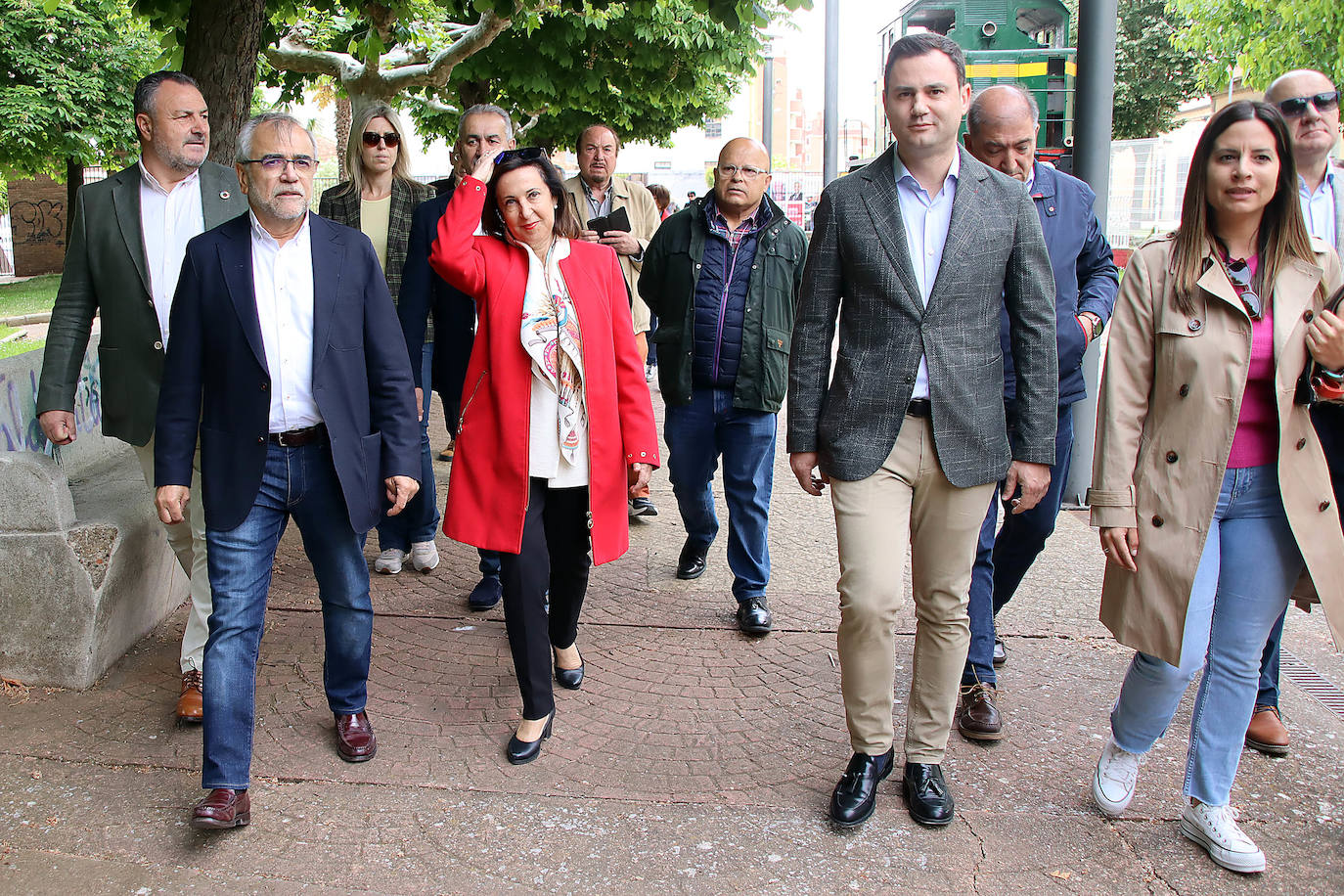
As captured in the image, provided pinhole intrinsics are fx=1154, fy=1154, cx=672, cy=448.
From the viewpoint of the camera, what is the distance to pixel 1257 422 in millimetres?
3186

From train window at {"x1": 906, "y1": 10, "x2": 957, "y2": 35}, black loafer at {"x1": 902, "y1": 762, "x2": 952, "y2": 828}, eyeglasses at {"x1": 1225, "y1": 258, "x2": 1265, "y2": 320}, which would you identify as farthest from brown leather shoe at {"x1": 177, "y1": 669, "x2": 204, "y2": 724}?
train window at {"x1": 906, "y1": 10, "x2": 957, "y2": 35}

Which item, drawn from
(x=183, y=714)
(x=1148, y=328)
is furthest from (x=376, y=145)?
(x=1148, y=328)

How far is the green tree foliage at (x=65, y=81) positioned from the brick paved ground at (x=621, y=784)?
2371cm

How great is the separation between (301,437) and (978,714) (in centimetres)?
244

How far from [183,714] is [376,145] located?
2.70 metres

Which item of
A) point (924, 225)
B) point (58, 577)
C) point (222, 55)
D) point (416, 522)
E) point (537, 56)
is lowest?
point (416, 522)

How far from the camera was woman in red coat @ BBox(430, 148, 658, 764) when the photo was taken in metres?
3.79

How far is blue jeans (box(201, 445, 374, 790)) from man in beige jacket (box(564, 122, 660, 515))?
228 cm

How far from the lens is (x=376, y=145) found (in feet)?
A: 17.6

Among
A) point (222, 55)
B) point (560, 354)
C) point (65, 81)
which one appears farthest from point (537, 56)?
point (65, 81)

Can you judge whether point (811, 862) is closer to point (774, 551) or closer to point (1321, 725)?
point (1321, 725)

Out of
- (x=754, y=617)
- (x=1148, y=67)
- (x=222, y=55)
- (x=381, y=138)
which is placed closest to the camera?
(x=754, y=617)

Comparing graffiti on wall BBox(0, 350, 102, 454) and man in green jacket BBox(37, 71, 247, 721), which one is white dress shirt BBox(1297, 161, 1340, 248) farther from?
graffiti on wall BBox(0, 350, 102, 454)

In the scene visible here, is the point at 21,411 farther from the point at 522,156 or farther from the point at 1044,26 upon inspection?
the point at 1044,26
